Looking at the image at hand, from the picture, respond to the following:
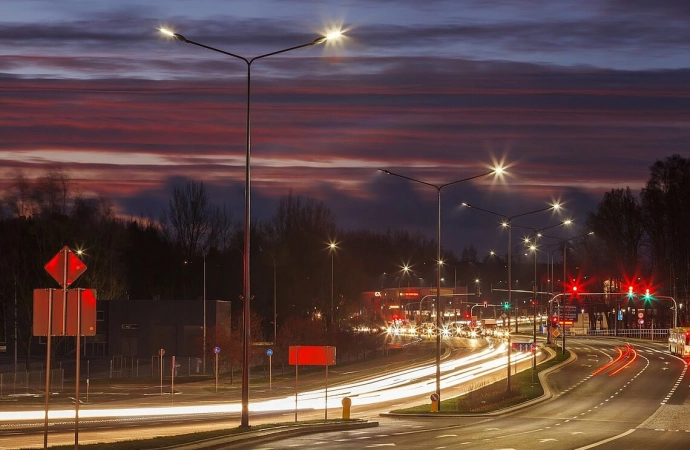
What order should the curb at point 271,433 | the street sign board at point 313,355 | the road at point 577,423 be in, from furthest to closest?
the street sign board at point 313,355
the road at point 577,423
the curb at point 271,433

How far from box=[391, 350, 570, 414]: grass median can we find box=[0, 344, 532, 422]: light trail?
→ 4764 mm

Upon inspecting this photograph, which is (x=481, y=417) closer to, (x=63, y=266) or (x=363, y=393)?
(x=363, y=393)

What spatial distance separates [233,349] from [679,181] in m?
69.9

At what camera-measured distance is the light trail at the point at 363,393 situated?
1909 inches

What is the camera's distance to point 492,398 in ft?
182

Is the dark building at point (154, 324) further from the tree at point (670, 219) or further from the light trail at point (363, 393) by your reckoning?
the tree at point (670, 219)

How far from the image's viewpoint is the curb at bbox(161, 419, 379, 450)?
90.8 feet

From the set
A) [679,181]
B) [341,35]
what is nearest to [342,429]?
[341,35]

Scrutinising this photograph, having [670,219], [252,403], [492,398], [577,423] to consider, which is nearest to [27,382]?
[252,403]

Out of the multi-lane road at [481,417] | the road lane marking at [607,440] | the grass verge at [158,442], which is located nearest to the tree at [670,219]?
the multi-lane road at [481,417]

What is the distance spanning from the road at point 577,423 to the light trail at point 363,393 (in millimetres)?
8620

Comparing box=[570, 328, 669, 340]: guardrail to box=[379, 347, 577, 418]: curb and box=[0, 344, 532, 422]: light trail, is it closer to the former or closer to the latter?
box=[0, 344, 532, 422]: light trail

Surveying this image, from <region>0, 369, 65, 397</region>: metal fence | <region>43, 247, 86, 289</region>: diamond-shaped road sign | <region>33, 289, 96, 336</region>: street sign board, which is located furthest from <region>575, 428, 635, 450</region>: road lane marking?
<region>0, 369, 65, 397</region>: metal fence

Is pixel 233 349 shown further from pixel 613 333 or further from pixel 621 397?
pixel 613 333
